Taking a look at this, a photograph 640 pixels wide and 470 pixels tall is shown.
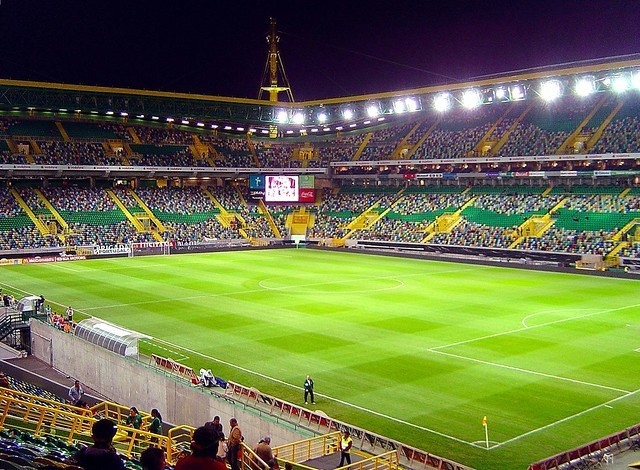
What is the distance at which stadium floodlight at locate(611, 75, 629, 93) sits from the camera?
55.8m

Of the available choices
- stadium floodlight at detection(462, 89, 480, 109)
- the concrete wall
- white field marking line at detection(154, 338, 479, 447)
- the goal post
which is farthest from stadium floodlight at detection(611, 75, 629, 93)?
the concrete wall

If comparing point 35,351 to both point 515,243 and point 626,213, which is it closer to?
point 515,243

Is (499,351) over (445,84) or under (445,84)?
under

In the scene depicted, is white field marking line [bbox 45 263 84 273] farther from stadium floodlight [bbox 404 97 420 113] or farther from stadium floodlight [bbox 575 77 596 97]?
stadium floodlight [bbox 575 77 596 97]

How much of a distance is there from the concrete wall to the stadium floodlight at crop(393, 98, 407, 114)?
1952 inches

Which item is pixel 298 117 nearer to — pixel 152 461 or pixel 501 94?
pixel 501 94

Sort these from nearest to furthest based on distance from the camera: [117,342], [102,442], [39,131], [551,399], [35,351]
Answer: [102,442], [551,399], [117,342], [35,351], [39,131]

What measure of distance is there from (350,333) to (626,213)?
116 feet

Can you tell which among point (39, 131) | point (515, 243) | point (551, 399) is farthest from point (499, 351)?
point (39, 131)

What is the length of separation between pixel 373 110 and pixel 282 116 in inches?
479

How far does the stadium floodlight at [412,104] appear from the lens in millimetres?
72062

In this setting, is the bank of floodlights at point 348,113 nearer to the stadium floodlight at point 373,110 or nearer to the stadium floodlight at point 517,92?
the stadium floodlight at point 373,110

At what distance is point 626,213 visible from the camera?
57.6 metres

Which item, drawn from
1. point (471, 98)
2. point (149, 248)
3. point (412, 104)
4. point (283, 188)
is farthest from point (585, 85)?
point (149, 248)
